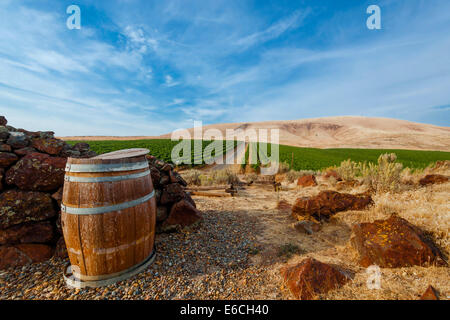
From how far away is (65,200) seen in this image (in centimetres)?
229

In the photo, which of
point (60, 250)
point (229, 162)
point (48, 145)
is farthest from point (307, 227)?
point (229, 162)

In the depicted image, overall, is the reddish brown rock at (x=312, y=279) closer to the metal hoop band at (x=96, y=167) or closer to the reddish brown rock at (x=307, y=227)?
the reddish brown rock at (x=307, y=227)

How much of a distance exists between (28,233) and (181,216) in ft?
7.60

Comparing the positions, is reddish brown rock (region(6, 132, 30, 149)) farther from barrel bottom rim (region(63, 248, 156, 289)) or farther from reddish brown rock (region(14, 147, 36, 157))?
barrel bottom rim (region(63, 248, 156, 289))

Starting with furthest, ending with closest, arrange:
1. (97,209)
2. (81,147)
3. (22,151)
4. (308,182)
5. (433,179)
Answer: (308,182) < (433,179) < (81,147) < (22,151) < (97,209)

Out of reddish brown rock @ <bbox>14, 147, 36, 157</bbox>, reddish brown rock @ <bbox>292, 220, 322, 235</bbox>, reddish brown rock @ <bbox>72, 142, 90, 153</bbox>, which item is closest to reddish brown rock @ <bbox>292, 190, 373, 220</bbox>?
reddish brown rock @ <bbox>292, 220, 322, 235</bbox>

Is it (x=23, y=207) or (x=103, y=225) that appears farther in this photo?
(x=23, y=207)

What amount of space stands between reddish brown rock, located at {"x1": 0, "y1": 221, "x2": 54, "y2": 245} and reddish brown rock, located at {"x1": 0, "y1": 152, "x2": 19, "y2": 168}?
3.17ft

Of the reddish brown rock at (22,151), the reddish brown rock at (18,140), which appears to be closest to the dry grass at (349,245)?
the reddish brown rock at (22,151)

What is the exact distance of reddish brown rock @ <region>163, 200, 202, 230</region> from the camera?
385 centimetres

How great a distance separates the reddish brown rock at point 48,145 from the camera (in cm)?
323

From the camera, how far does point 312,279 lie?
2.27 metres

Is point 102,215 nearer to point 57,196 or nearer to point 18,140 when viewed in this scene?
point 57,196

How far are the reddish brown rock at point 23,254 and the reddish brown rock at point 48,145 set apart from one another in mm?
1476
